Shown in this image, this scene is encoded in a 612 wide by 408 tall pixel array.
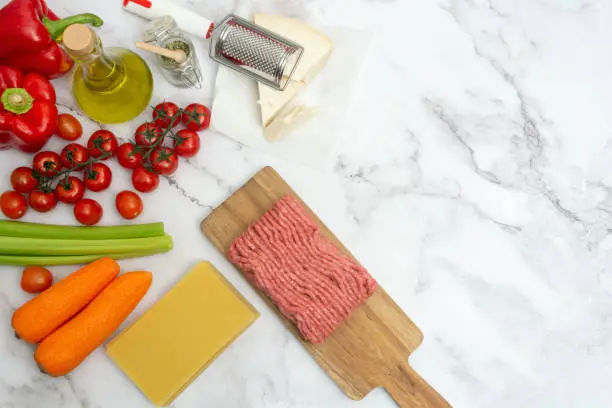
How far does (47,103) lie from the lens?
4.67ft

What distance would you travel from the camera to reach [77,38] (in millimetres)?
1303

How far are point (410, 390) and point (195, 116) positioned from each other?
0.84 m

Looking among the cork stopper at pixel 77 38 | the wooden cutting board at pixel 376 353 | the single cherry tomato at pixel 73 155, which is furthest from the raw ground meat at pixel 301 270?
the cork stopper at pixel 77 38

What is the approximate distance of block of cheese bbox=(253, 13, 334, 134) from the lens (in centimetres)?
156

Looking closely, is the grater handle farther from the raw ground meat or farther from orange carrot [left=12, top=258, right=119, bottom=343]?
orange carrot [left=12, top=258, right=119, bottom=343]

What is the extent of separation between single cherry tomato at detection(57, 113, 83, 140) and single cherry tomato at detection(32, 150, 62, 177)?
6cm

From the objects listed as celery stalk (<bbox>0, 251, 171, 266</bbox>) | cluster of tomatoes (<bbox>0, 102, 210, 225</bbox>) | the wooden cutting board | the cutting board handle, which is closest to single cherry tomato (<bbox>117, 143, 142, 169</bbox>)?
cluster of tomatoes (<bbox>0, 102, 210, 225</bbox>)

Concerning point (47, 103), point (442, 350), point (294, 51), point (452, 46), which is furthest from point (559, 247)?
point (47, 103)

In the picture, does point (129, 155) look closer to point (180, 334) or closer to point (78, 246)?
point (78, 246)

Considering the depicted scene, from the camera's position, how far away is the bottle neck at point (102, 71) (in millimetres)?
1433

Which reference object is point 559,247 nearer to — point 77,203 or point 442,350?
point 442,350

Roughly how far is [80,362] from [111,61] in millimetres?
713

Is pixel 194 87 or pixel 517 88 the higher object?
pixel 517 88

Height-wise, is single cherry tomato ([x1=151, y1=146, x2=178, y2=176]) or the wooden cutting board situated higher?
single cherry tomato ([x1=151, y1=146, x2=178, y2=176])
